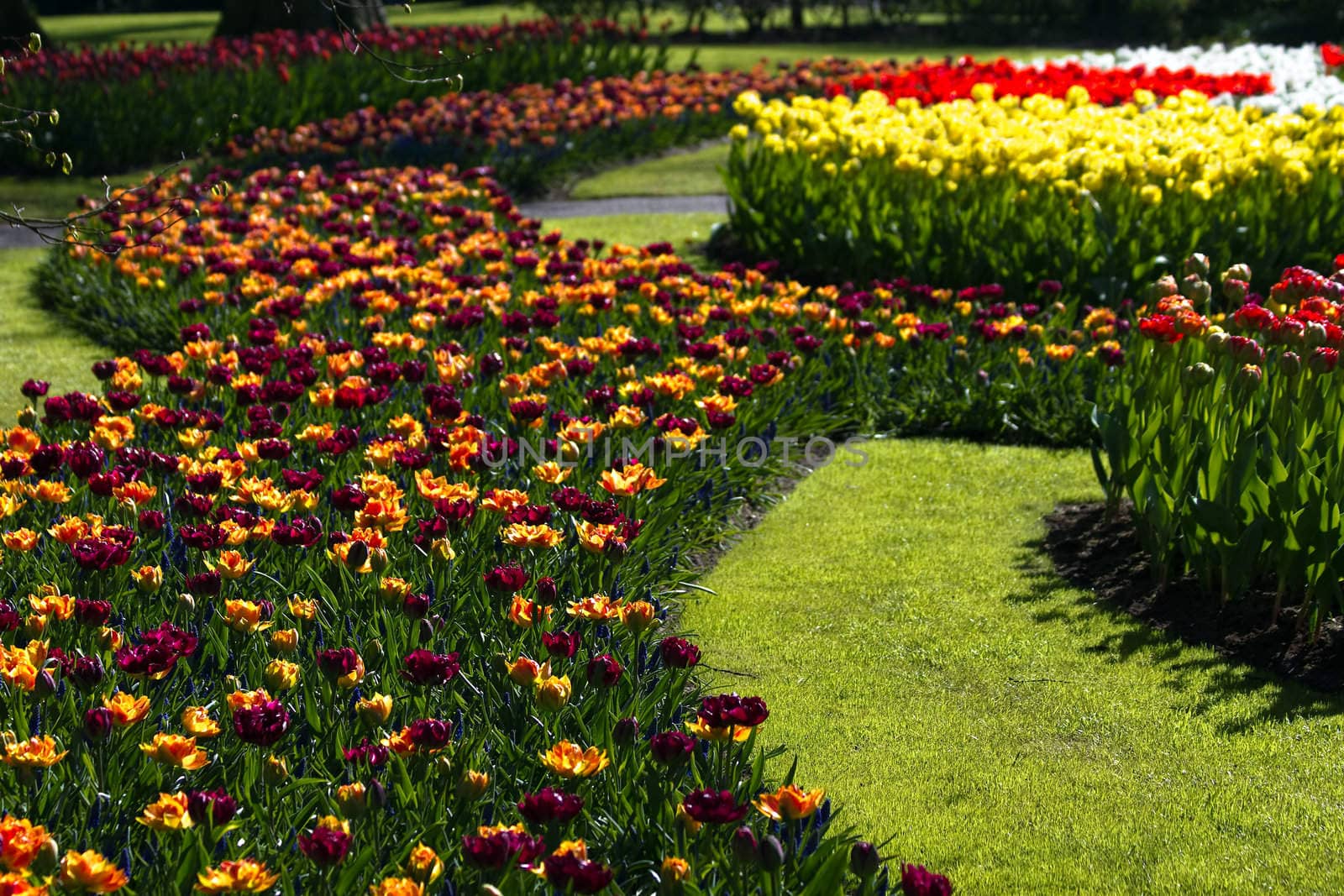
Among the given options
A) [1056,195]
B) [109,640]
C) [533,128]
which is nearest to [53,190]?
[533,128]

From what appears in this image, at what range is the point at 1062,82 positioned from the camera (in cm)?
1191

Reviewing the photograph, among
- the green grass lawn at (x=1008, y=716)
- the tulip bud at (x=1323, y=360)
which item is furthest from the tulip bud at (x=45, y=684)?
the tulip bud at (x=1323, y=360)

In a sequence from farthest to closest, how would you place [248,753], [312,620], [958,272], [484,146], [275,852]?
[484,146]
[958,272]
[312,620]
[248,753]
[275,852]

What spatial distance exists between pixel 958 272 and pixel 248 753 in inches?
238

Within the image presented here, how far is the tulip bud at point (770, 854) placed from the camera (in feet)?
8.07

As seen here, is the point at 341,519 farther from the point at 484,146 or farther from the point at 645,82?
the point at 645,82

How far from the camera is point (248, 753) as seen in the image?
2910mm

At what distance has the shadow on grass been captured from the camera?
4.02 metres

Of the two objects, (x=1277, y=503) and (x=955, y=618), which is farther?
(x=955, y=618)

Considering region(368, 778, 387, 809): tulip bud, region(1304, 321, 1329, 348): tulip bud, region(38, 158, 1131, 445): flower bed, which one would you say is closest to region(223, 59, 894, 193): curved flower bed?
region(38, 158, 1131, 445): flower bed

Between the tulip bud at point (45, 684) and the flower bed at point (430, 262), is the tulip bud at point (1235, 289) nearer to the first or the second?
the flower bed at point (430, 262)

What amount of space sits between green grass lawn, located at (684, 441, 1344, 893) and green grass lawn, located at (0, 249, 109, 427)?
3959 mm

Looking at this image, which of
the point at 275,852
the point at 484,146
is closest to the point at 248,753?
the point at 275,852

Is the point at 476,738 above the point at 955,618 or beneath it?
above
